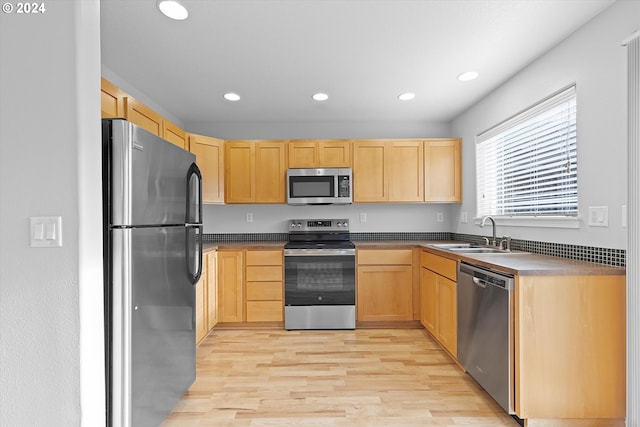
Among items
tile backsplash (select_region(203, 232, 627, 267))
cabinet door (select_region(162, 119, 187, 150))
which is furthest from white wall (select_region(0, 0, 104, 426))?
tile backsplash (select_region(203, 232, 627, 267))

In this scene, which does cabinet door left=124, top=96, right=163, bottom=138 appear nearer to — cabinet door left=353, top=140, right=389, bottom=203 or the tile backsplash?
the tile backsplash

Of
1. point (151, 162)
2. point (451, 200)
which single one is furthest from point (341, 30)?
point (451, 200)

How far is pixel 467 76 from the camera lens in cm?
291

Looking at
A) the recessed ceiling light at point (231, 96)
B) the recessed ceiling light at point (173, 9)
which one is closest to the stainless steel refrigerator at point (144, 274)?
the recessed ceiling light at point (173, 9)

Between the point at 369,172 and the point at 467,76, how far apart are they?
1.49 m

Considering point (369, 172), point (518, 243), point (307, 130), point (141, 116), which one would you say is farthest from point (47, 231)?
point (307, 130)

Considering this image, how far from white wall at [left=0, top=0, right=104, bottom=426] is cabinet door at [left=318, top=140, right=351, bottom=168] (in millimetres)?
2890

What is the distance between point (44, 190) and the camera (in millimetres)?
1292

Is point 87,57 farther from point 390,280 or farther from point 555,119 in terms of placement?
point 390,280

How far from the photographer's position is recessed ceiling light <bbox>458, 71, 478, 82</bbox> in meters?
2.85

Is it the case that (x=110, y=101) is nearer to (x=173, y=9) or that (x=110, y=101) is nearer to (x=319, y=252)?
(x=173, y=9)

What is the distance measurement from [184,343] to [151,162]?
3.82 feet

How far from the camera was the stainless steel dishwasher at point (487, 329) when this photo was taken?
1.93m

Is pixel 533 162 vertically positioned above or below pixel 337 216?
above
